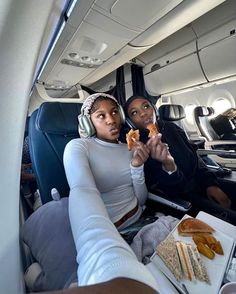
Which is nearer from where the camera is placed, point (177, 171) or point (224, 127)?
point (177, 171)

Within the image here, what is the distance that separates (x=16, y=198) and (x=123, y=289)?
18.2 inches

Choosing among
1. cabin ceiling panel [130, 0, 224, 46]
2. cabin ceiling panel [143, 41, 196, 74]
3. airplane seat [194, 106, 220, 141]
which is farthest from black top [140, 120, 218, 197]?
airplane seat [194, 106, 220, 141]

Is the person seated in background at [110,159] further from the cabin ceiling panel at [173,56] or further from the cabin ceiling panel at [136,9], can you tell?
the cabin ceiling panel at [173,56]

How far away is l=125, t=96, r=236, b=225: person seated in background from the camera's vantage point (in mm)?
1474

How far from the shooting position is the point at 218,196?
166 cm

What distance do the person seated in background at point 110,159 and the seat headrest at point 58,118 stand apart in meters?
0.20

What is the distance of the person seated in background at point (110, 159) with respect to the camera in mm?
1271

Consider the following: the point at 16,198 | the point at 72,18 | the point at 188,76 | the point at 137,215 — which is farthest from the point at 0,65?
the point at 188,76

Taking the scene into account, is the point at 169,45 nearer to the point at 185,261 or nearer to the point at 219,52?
the point at 219,52

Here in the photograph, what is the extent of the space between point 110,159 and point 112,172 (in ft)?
0.30

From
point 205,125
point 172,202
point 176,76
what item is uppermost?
point 176,76

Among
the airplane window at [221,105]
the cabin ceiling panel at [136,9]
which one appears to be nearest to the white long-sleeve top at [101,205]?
the cabin ceiling panel at [136,9]

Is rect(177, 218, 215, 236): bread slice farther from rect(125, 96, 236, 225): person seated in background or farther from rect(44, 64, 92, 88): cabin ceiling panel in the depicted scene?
rect(44, 64, 92, 88): cabin ceiling panel

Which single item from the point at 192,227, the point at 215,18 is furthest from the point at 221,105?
the point at 192,227
